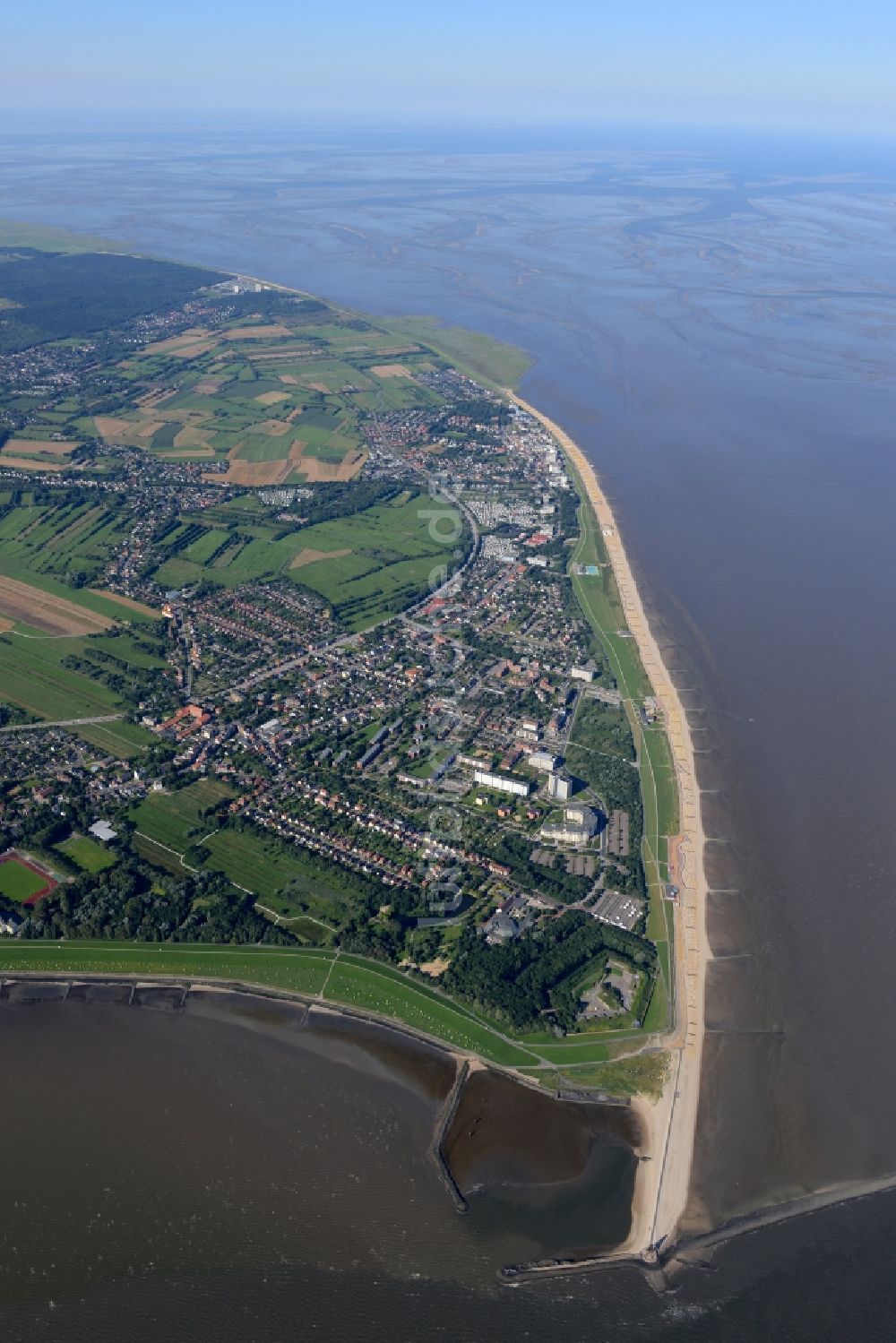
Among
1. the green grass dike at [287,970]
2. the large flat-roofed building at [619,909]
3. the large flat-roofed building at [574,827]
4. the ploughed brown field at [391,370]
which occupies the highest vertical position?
the ploughed brown field at [391,370]

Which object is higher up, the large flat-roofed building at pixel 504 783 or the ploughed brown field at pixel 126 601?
the ploughed brown field at pixel 126 601

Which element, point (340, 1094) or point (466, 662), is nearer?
point (340, 1094)

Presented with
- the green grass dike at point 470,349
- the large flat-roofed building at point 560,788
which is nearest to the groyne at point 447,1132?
the large flat-roofed building at point 560,788

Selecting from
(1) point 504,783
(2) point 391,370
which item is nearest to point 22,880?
(1) point 504,783

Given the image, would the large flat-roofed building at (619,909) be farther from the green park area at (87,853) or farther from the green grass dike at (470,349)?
the green grass dike at (470,349)

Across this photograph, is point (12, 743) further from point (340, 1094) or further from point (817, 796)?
point (817, 796)

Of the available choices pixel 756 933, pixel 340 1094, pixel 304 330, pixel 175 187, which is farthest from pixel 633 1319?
pixel 175 187

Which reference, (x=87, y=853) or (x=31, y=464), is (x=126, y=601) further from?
(x=31, y=464)

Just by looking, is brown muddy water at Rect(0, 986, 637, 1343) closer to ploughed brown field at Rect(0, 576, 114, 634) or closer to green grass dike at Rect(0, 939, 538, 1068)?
green grass dike at Rect(0, 939, 538, 1068)
